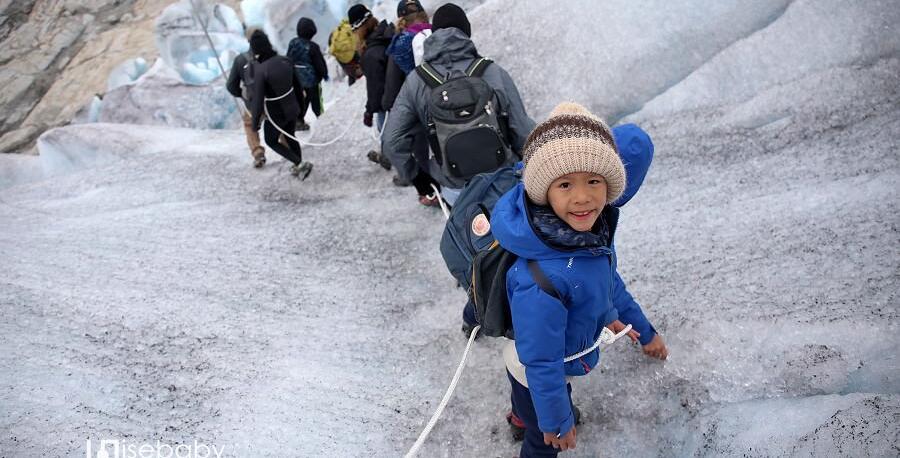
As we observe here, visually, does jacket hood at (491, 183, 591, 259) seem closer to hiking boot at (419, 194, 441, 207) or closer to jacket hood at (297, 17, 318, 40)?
hiking boot at (419, 194, 441, 207)

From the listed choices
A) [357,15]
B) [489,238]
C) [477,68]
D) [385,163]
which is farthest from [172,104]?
[489,238]

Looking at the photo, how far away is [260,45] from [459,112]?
2.86 m

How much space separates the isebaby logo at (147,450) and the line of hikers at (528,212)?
1430 mm

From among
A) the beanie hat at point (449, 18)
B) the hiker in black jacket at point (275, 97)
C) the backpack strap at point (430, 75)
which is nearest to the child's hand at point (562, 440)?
the backpack strap at point (430, 75)

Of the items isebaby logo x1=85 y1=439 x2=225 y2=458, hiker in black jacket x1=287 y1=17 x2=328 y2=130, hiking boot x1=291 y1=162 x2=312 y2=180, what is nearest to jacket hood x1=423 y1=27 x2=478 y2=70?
isebaby logo x1=85 y1=439 x2=225 y2=458

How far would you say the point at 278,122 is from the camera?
573cm

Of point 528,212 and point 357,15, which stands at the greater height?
point 528,212

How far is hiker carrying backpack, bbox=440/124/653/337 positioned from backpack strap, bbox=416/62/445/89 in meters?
1.09

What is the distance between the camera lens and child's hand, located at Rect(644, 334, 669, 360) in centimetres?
291

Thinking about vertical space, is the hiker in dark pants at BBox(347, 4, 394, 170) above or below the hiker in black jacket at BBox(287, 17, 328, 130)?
above

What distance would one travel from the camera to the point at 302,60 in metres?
6.46

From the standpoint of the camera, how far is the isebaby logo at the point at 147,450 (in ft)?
9.48

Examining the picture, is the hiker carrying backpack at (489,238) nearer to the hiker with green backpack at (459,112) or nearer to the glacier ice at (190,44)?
the hiker with green backpack at (459,112)

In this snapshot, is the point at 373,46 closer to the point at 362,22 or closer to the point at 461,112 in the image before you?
the point at 362,22
